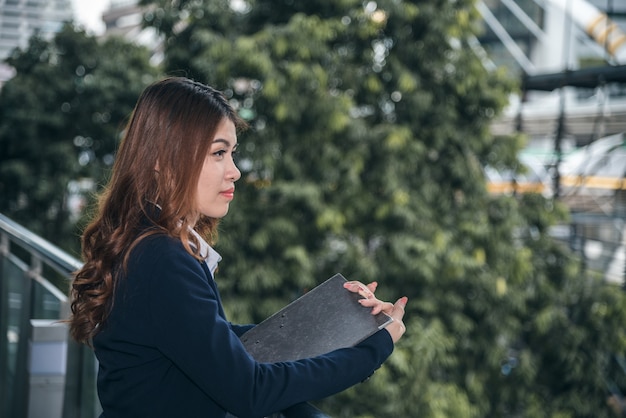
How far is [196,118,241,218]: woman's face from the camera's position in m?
0.90

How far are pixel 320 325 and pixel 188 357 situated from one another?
0.15 metres

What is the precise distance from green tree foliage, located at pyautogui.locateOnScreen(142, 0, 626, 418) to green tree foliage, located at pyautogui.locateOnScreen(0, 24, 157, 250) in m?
2.24

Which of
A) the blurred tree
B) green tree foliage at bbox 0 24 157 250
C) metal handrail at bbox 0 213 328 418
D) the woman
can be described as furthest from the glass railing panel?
green tree foliage at bbox 0 24 157 250

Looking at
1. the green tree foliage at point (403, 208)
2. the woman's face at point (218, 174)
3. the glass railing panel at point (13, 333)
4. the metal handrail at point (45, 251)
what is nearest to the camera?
the woman's face at point (218, 174)

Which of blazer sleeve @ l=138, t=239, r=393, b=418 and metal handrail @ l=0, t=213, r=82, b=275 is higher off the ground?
blazer sleeve @ l=138, t=239, r=393, b=418

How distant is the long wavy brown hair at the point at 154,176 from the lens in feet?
2.85

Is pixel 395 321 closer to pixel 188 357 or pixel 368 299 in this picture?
pixel 368 299

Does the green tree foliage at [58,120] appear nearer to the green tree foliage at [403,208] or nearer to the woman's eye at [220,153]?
the green tree foliage at [403,208]

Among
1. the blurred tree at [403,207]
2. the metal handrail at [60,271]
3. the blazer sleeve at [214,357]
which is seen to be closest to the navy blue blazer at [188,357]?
the blazer sleeve at [214,357]

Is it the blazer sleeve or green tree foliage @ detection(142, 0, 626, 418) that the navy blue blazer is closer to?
the blazer sleeve

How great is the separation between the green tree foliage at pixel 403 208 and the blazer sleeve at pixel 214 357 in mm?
4110

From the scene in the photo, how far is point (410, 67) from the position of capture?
5750 millimetres

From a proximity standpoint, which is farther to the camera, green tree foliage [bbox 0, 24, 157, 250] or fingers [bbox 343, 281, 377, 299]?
green tree foliage [bbox 0, 24, 157, 250]

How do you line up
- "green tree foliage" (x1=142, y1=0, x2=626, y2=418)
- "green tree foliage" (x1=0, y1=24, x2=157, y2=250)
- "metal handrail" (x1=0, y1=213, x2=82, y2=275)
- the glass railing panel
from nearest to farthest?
"metal handrail" (x1=0, y1=213, x2=82, y2=275) < the glass railing panel < "green tree foliage" (x1=142, y1=0, x2=626, y2=418) < "green tree foliage" (x1=0, y1=24, x2=157, y2=250)
